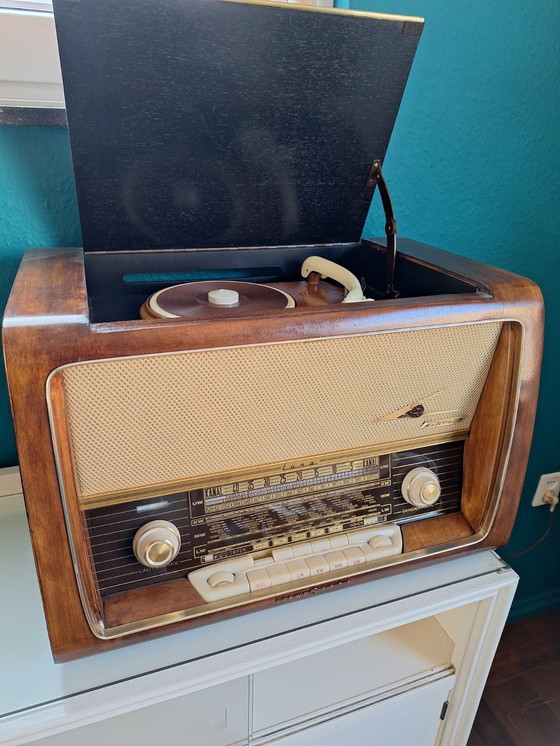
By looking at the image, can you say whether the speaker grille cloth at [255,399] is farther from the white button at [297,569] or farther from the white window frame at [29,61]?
the white window frame at [29,61]

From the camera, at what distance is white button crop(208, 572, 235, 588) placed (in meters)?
0.69

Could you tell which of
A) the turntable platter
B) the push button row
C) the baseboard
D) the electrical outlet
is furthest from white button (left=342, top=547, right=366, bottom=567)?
the baseboard

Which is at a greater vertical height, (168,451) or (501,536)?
(168,451)

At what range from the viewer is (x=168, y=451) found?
0.63 metres

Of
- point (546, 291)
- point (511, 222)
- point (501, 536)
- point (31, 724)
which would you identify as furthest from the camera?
point (546, 291)

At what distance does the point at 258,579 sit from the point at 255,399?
0.82 feet

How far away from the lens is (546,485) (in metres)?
1.66

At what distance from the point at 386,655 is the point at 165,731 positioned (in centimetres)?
39

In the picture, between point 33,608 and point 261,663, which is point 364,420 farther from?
point 33,608

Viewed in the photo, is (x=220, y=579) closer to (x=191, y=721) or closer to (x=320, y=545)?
(x=320, y=545)

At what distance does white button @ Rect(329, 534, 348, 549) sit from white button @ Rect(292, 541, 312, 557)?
0.11 ft

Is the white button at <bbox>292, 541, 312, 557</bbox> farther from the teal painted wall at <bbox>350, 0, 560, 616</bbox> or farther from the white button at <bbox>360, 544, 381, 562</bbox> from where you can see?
the teal painted wall at <bbox>350, 0, 560, 616</bbox>

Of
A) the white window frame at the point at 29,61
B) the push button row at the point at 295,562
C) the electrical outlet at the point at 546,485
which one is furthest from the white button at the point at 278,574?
the electrical outlet at the point at 546,485

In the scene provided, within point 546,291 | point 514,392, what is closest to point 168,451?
point 514,392
